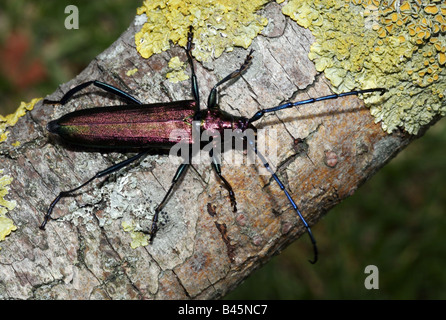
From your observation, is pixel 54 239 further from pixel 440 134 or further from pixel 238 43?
pixel 440 134

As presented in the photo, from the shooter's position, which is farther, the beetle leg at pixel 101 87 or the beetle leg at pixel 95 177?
the beetle leg at pixel 101 87

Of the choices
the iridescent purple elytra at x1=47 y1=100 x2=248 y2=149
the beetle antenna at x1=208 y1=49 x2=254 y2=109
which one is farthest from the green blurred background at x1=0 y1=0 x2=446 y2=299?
the beetle antenna at x1=208 y1=49 x2=254 y2=109

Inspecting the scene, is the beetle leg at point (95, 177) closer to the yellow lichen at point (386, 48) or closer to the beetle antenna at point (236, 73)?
the beetle antenna at point (236, 73)

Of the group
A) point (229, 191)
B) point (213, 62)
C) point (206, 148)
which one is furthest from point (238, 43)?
point (229, 191)

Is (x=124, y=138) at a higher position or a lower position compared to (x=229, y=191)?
higher

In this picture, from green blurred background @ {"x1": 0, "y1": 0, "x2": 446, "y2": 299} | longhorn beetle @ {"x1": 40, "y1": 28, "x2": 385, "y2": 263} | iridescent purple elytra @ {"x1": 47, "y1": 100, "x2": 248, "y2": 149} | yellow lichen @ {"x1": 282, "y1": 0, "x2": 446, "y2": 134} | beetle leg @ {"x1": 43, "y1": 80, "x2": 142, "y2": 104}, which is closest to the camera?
yellow lichen @ {"x1": 282, "y1": 0, "x2": 446, "y2": 134}

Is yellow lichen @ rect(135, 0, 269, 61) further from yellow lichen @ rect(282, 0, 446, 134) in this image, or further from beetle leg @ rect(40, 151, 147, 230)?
beetle leg @ rect(40, 151, 147, 230)

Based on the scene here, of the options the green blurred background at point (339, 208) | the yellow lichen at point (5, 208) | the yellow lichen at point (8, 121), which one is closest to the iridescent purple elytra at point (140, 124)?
the yellow lichen at point (8, 121)
